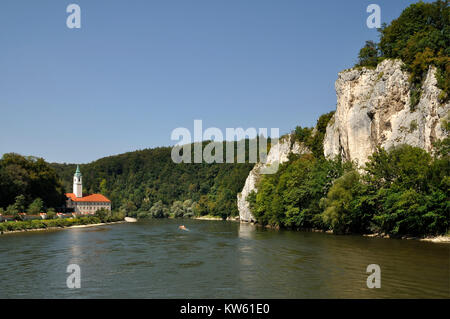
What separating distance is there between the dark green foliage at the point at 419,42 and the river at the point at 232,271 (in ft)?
71.9

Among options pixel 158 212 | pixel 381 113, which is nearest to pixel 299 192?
pixel 381 113

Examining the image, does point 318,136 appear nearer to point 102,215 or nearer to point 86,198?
point 102,215

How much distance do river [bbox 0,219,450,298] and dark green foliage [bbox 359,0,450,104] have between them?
2190 centimetres

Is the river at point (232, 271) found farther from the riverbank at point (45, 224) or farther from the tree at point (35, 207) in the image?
the tree at point (35, 207)

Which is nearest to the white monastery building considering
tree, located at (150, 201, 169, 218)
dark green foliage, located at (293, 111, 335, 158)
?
tree, located at (150, 201, 169, 218)

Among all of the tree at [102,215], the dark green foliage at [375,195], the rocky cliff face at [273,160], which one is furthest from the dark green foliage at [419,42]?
the tree at [102,215]

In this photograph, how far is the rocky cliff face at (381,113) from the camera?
162ft

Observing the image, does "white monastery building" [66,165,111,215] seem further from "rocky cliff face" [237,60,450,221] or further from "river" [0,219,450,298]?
"river" [0,219,450,298]

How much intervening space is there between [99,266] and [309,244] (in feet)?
73.9

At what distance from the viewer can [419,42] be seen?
177ft

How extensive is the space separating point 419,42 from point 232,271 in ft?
139

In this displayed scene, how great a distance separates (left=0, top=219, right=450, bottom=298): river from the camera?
2212cm

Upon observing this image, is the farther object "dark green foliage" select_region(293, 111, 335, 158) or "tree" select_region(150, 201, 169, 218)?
"tree" select_region(150, 201, 169, 218)

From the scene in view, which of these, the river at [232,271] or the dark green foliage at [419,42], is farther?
the dark green foliage at [419,42]
